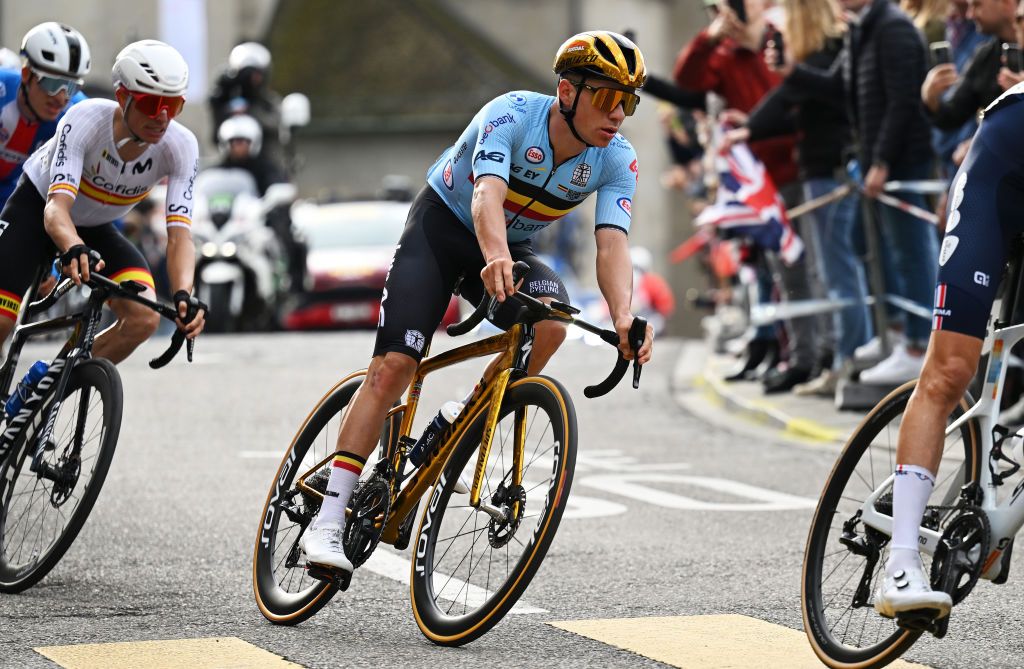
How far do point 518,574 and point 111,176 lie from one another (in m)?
2.78

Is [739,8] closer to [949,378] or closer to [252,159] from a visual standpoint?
[949,378]

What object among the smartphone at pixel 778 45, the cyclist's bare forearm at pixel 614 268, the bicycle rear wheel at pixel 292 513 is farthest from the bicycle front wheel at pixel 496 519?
the smartphone at pixel 778 45

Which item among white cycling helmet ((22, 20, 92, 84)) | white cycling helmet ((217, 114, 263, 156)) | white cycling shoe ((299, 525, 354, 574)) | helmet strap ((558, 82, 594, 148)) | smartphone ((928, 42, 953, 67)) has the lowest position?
white cycling helmet ((217, 114, 263, 156))

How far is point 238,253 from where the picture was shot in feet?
73.7

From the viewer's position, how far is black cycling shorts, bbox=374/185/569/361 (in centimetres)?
628

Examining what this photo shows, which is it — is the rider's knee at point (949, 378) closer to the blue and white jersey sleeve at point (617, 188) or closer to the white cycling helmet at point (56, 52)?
the blue and white jersey sleeve at point (617, 188)

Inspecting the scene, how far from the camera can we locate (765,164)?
44.7 feet

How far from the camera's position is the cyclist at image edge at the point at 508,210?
20.0 ft

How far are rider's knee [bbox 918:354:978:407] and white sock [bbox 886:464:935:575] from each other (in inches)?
7.8

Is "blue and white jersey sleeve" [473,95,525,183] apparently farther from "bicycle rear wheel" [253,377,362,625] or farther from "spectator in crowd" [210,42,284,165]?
"spectator in crowd" [210,42,284,165]

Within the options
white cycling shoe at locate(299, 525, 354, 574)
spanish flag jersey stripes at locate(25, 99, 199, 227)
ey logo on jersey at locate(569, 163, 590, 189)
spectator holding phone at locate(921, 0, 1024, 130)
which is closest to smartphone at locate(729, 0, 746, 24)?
→ spectator holding phone at locate(921, 0, 1024, 130)

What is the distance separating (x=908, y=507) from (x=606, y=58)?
66.9 inches

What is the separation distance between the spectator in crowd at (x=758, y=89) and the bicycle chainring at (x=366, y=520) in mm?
7503

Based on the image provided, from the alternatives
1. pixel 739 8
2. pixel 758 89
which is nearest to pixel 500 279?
pixel 739 8
